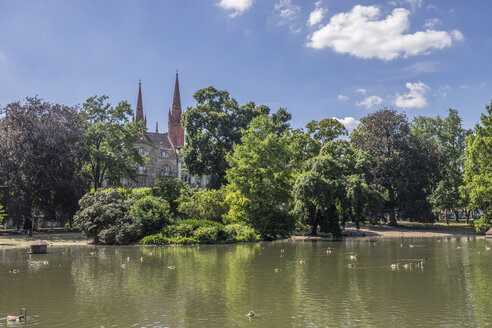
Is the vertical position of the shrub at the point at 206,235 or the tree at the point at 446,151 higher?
the tree at the point at 446,151

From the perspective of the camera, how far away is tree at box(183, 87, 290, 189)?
64688 mm

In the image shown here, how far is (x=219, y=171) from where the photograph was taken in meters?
65.4

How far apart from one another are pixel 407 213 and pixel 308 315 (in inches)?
2374

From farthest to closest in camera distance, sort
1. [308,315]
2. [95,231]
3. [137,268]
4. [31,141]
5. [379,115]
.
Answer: [379,115] < [31,141] < [95,231] < [137,268] < [308,315]

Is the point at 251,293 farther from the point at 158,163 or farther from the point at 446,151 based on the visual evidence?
the point at 158,163

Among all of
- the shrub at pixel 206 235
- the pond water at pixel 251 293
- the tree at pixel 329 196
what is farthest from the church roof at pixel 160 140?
the pond water at pixel 251 293

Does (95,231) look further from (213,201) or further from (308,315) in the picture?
(308,315)

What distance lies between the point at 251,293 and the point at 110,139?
47869 mm

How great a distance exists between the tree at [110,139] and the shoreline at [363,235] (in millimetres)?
9793

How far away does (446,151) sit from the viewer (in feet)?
249

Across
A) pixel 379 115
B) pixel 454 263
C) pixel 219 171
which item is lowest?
pixel 454 263

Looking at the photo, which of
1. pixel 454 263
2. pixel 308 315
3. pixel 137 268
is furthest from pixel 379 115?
pixel 308 315

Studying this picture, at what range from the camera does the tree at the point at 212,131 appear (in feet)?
212

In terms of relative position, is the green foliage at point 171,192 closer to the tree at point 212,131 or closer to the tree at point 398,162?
the tree at point 212,131
